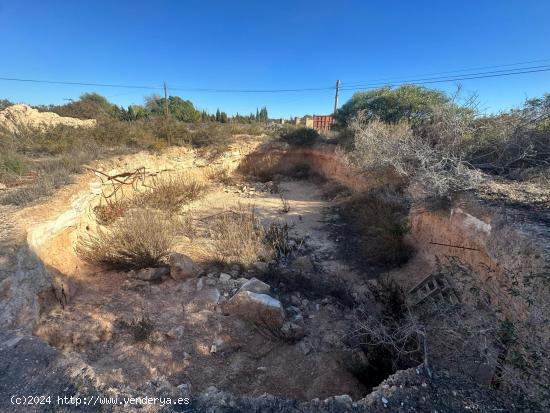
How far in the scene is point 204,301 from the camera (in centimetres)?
373

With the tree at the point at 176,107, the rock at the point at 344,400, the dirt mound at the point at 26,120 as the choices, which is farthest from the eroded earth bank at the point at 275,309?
the tree at the point at 176,107

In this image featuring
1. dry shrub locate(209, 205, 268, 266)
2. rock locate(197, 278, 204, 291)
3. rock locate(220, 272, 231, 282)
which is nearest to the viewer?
rock locate(197, 278, 204, 291)

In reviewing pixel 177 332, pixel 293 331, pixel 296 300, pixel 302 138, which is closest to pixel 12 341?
pixel 177 332

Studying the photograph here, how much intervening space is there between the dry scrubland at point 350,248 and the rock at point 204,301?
2.0 inches

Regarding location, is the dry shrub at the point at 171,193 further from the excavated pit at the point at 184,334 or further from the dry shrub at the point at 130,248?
the excavated pit at the point at 184,334

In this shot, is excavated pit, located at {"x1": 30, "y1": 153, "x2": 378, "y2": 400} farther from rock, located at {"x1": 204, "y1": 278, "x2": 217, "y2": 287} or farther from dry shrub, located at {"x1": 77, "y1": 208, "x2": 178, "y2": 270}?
dry shrub, located at {"x1": 77, "y1": 208, "x2": 178, "y2": 270}

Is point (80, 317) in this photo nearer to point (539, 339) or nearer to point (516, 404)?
point (516, 404)

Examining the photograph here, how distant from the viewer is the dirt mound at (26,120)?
9.27 m

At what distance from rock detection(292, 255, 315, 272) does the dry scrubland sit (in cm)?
2

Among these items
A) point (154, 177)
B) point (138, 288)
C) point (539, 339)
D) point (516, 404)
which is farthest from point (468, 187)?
point (154, 177)

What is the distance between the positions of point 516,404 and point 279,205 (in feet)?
24.0

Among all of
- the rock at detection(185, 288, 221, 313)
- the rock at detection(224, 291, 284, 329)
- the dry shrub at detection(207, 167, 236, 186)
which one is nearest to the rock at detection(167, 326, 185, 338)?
the rock at detection(185, 288, 221, 313)

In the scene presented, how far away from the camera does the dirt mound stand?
9273mm

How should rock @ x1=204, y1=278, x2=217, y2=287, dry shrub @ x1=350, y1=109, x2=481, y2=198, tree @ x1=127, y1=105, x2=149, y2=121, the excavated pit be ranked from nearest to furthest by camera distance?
the excavated pit, rock @ x1=204, y1=278, x2=217, y2=287, dry shrub @ x1=350, y1=109, x2=481, y2=198, tree @ x1=127, y1=105, x2=149, y2=121
